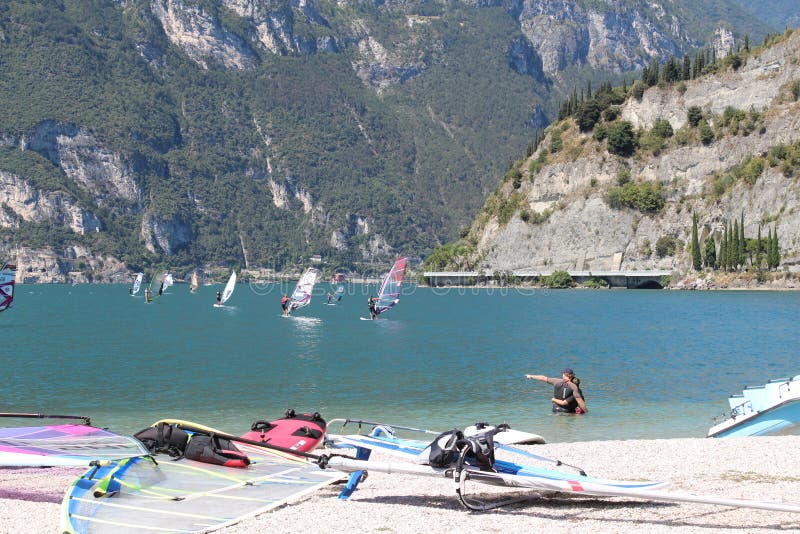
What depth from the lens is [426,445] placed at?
1664cm

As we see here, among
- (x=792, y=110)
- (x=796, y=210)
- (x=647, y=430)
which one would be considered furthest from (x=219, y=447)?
(x=792, y=110)

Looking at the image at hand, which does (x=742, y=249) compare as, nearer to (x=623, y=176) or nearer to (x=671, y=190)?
(x=671, y=190)

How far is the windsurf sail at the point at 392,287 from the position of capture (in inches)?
3115

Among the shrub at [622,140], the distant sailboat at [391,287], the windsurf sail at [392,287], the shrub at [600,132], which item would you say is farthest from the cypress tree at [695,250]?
the windsurf sail at [392,287]

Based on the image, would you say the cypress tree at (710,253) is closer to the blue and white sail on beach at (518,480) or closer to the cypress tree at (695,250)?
the cypress tree at (695,250)

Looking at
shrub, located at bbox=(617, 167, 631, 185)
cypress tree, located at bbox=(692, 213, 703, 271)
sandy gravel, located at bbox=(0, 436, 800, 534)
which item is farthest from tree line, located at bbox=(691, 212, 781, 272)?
sandy gravel, located at bbox=(0, 436, 800, 534)

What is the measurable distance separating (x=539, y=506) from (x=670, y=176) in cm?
16993

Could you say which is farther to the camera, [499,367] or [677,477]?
[499,367]

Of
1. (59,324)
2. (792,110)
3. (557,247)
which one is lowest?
(59,324)

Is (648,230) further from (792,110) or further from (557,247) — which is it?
(792,110)

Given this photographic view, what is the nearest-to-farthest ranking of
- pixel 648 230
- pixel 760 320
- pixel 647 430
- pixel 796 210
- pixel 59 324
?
pixel 647 430
pixel 760 320
pixel 59 324
pixel 796 210
pixel 648 230

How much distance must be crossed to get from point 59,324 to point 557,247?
117m

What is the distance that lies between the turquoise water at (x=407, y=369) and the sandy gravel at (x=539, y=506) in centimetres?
632

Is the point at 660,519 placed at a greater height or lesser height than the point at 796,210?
lesser
